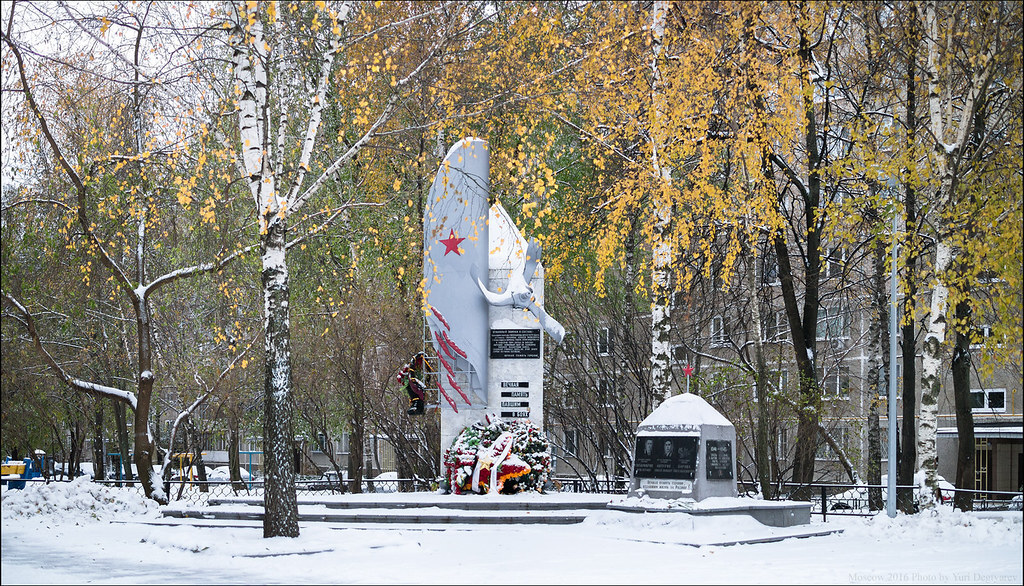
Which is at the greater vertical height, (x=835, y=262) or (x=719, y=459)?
(x=835, y=262)

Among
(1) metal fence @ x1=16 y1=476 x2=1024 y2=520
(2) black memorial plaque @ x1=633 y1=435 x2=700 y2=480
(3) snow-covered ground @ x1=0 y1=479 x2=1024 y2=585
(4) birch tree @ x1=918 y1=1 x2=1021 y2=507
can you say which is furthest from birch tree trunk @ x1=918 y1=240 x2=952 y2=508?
(2) black memorial plaque @ x1=633 y1=435 x2=700 y2=480

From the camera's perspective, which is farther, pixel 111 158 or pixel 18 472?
pixel 18 472

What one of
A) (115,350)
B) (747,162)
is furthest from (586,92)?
(115,350)

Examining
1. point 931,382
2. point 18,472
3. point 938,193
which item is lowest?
point 18,472

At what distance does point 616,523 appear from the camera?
56.1 feet

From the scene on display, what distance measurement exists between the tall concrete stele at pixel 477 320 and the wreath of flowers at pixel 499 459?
73 centimetres

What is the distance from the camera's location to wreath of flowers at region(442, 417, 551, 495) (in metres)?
19.3

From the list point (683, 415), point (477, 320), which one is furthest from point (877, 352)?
point (477, 320)

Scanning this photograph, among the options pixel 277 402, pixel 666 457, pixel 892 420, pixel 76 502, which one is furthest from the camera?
pixel 76 502

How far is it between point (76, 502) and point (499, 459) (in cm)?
861

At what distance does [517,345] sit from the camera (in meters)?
20.8

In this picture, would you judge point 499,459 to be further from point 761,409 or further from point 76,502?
point 76,502

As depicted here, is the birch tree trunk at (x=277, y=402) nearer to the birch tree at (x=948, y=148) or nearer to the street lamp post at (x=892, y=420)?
the birch tree at (x=948, y=148)

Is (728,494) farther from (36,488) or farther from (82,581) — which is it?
(36,488)
